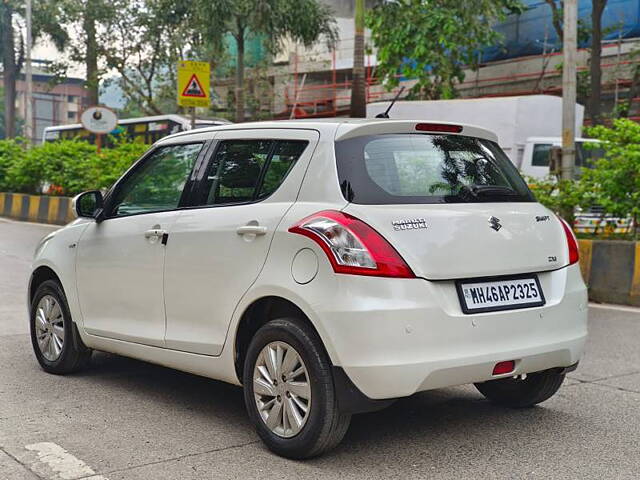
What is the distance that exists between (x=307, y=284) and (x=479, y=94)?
29.9 m

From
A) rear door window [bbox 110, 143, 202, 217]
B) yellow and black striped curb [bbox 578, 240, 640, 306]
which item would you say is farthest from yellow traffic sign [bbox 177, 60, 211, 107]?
rear door window [bbox 110, 143, 202, 217]

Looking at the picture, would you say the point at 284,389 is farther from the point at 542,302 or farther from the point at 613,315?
the point at 613,315

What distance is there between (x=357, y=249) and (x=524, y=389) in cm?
171

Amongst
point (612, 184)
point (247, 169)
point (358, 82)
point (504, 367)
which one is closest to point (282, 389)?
point (504, 367)

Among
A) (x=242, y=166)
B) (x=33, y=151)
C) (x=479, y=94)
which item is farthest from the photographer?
(x=479, y=94)

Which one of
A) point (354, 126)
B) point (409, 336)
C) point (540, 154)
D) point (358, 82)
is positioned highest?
point (358, 82)

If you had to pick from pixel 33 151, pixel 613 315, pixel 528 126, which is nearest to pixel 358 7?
pixel 528 126

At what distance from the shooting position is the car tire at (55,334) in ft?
20.2

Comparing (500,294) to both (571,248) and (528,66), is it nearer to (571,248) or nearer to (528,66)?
(571,248)

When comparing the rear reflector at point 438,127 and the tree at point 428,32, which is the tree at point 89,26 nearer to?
the tree at point 428,32

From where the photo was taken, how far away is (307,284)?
170 inches

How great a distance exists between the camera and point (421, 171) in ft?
15.3

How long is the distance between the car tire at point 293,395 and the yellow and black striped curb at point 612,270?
6264 mm

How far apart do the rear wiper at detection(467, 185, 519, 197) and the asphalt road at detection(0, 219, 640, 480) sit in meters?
1.25
